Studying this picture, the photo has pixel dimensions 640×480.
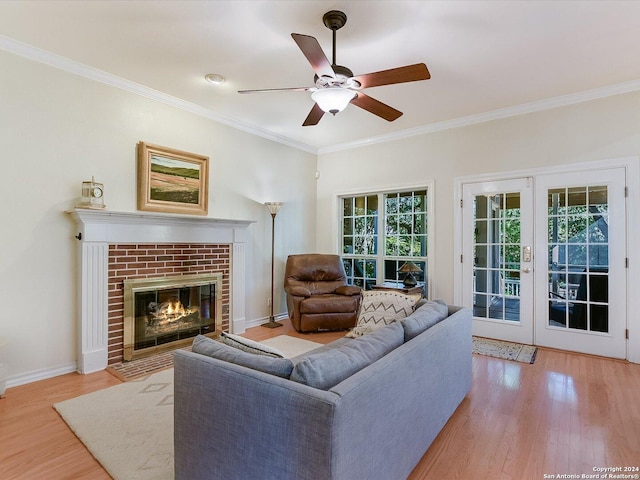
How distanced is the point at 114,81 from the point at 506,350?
4.96m

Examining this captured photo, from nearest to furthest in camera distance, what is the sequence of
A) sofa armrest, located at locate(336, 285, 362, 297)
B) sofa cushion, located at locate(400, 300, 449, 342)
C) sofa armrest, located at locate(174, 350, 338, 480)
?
sofa armrest, located at locate(174, 350, 338, 480) → sofa cushion, located at locate(400, 300, 449, 342) → sofa armrest, located at locate(336, 285, 362, 297)

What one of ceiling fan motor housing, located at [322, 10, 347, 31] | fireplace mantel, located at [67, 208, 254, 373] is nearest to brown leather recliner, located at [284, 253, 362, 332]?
fireplace mantel, located at [67, 208, 254, 373]

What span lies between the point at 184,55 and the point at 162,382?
111 inches

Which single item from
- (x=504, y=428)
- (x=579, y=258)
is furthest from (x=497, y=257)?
(x=504, y=428)

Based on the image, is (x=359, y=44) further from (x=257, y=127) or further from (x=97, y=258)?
(x=97, y=258)

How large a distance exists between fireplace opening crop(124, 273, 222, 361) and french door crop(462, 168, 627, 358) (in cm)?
325

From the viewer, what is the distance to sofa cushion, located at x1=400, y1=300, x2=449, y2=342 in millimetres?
2021

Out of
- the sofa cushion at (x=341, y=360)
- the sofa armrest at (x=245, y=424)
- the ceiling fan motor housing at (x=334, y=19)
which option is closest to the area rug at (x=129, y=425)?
the sofa armrest at (x=245, y=424)

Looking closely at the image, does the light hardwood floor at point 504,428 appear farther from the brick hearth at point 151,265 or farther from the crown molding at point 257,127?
the crown molding at point 257,127

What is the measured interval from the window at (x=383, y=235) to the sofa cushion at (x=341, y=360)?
10.5 feet

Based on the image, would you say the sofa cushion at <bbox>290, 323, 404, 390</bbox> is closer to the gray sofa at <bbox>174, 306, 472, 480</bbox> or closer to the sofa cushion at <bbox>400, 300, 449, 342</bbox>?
the gray sofa at <bbox>174, 306, 472, 480</bbox>

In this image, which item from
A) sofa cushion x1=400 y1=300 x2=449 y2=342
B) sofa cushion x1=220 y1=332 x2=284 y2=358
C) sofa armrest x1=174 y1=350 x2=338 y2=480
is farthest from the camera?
sofa cushion x1=400 y1=300 x2=449 y2=342

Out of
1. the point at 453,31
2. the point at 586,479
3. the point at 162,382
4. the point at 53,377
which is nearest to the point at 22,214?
the point at 53,377

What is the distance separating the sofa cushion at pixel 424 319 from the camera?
202 cm
